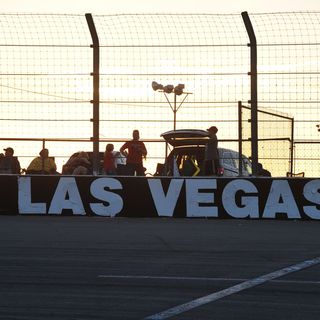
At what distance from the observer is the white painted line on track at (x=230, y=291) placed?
7.53 meters

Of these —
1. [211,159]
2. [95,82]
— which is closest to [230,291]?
[95,82]

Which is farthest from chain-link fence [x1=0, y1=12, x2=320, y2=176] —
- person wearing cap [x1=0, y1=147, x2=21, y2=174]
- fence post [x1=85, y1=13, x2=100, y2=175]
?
person wearing cap [x1=0, y1=147, x2=21, y2=174]

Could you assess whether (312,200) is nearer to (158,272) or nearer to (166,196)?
(166,196)

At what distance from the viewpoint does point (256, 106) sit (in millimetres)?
18406

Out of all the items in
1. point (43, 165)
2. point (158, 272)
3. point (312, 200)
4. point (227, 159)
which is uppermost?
point (227, 159)

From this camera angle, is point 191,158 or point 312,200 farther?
point 191,158

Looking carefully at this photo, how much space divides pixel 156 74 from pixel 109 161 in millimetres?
3004

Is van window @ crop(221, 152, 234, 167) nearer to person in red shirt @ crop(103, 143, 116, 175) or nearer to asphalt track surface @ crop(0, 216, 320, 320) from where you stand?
person in red shirt @ crop(103, 143, 116, 175)

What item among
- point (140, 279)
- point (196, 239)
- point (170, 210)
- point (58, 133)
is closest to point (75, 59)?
point (58, 133)

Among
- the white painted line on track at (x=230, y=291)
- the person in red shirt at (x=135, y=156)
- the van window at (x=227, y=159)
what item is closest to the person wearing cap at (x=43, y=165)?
the person in red shirt at (x=135, y=156)

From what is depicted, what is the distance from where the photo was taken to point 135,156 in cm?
2061

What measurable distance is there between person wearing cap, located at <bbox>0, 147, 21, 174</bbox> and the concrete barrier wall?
101 cm

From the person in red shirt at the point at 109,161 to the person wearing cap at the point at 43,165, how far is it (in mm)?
1030

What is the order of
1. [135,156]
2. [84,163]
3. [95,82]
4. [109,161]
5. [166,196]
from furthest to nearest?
[84,163]
[109,161]
[135,156]
[166,196]
[95,82]
